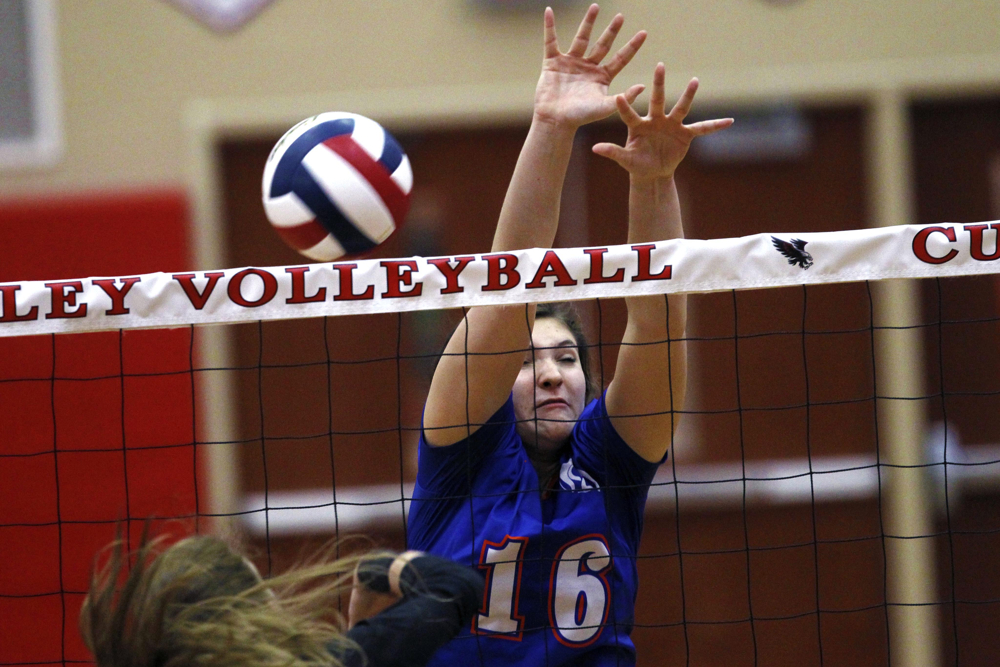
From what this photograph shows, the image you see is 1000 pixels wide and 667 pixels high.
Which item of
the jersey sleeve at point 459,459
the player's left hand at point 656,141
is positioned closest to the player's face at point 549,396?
the jersey sleeve at point 459,459

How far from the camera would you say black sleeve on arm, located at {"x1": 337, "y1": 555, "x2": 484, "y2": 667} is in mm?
1576

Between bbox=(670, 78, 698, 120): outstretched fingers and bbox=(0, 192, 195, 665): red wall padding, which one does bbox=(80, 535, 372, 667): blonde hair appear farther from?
bbox=(0, 192, 195, 665): red wall padding

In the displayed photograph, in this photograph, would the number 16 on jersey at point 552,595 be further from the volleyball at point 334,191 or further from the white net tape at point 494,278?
the volleyball at point 334,191

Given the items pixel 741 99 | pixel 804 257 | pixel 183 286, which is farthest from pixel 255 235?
pixel 804 257

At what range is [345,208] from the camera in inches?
95.8

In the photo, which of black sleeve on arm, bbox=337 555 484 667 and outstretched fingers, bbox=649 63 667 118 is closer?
black sleeve on arm, bbox=337 555 484 667

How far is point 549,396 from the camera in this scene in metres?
2.30

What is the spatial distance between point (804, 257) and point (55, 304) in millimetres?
1569

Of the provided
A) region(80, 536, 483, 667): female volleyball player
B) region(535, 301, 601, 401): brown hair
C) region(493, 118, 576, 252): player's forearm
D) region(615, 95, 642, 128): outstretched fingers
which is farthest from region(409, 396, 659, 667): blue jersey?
region(615, 95, 642, 128): outstretched fingers

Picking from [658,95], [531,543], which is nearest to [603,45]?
[658,95]

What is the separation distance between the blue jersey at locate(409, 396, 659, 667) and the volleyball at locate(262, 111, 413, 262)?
0.54 m

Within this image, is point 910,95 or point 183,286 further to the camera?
point 910,95

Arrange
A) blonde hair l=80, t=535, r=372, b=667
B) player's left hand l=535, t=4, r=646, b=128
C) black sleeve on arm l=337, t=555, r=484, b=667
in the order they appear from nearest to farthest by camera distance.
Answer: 1. blonde hair l=80, t=535, r=372, b=667
2. black sleeve on arm l=337, t=555, r=484, b=667
3. player's left hand l=535, t=4, r=646, b=128

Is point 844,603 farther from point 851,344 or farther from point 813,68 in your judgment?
point 813,68
